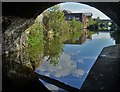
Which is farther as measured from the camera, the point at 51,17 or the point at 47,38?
the point at 51,17

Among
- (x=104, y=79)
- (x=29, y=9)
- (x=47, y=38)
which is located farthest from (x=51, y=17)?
(x=104, y=79)

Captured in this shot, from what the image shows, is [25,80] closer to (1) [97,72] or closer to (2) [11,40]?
(2) [11,40]

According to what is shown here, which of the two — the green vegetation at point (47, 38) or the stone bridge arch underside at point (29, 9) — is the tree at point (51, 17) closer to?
the green vegetation at point (47, 38)

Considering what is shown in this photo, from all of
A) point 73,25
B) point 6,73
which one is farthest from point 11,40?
point 73,25

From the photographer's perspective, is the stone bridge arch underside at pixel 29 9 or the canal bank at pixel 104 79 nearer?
the canal bank at pixel 104 79

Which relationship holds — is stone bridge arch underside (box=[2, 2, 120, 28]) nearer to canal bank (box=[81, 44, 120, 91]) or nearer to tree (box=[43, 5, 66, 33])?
canal bank (box=[81, 44, 120, 91])

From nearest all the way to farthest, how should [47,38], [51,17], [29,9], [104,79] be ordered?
[104,79], [29,9], [47,38], [51,17]

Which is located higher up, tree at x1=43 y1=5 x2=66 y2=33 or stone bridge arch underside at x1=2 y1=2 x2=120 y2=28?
tree at x1=43 y1=5 x2=66 y2=33

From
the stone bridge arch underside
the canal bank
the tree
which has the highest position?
the tree

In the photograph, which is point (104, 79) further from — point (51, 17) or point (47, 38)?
point (51, 17)

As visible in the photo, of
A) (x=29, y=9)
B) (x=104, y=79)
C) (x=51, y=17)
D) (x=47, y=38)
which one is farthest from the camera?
(x=51, y=17)

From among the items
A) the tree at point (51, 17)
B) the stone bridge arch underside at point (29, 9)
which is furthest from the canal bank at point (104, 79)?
the tree at point (51, 17)

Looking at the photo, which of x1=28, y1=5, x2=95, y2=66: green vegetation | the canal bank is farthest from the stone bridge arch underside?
x1=28, y1=5, x2=95, y2=66: green vegetation

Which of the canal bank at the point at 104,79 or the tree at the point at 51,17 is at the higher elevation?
the tree at the point at 51,17
